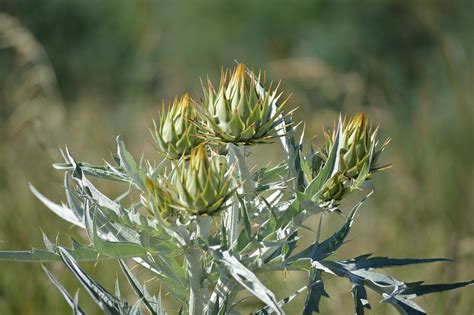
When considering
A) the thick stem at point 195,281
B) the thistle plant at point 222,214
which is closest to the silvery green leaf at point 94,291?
the thistle plant at point 222,214

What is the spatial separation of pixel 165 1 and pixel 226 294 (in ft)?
43.1

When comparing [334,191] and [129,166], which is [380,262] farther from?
[129,166]

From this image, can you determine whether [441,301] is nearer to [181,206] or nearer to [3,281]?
[3,281]

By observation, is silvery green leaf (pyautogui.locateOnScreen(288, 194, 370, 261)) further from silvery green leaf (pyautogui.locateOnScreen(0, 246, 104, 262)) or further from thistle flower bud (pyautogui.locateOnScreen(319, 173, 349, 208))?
silvery green leaf (pyautogui.locateOnScreen(0, 246, 104, 262))

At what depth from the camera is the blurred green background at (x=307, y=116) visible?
3004 millimetres

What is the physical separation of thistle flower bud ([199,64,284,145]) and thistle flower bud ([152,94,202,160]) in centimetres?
4

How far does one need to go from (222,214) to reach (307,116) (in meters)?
5.08

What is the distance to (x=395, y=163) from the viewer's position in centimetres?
397

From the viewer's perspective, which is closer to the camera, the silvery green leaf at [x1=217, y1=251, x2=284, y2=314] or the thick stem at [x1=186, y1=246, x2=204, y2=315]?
the silvery green leaf at [x1=217, y1=251, x2=284, y2=314]

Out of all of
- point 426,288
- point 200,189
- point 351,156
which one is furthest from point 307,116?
point 200,189

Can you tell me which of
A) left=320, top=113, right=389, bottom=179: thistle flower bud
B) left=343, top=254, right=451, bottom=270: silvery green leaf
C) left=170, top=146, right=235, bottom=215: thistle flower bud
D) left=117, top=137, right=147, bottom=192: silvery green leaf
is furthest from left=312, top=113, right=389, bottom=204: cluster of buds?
left=117, top=137, right=147, bottom=192: silvery green leaf

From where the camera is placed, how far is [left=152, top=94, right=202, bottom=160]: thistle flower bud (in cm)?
135

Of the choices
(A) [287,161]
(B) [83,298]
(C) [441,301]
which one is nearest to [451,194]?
(C) [441,301]

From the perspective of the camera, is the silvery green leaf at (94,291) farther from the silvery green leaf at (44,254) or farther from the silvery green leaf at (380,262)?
the silvery green leaf at (380,262)
